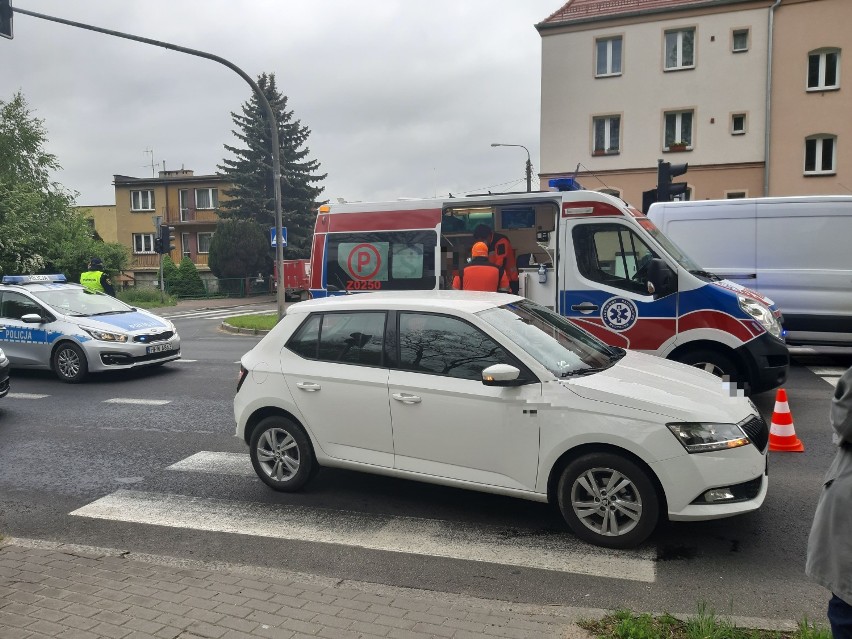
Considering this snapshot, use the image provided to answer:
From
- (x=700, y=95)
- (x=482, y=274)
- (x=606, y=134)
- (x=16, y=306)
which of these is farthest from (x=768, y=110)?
(x=16, y=306)

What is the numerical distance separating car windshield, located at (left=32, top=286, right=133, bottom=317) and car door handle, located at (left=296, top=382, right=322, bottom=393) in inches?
307

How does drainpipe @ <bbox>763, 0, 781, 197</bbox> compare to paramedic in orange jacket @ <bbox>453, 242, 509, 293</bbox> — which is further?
drainpipe @ <bbox>763, 0, 781, 197</bbox>

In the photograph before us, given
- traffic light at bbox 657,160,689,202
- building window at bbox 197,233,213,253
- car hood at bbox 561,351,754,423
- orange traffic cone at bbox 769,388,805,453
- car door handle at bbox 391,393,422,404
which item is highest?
building window at bbox 197,233,213,253

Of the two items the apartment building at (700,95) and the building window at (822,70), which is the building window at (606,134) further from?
the building window at (822,70)

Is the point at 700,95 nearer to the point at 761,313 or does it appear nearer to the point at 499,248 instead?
the point at 499,248

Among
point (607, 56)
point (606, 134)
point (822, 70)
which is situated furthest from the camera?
point (606, 134)

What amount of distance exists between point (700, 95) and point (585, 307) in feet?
74.4

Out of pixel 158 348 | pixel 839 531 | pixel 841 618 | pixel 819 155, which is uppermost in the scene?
pixel 819 155

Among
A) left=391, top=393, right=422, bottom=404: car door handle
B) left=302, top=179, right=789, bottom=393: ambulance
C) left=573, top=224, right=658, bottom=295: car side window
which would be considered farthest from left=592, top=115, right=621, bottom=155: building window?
left=391, top=393, right=422, bottom=404: car door handle

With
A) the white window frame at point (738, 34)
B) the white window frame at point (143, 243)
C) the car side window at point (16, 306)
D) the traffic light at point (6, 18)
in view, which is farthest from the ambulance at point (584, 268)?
the white window frame at point (143, 243)

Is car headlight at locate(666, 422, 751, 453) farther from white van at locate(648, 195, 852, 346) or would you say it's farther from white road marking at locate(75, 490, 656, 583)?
white van at locate(648, 195, 852, 346)

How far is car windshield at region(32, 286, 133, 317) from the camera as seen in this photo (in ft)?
38.5

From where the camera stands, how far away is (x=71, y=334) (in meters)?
11.2

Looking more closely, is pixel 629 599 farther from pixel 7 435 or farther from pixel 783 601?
pixel 7 435
